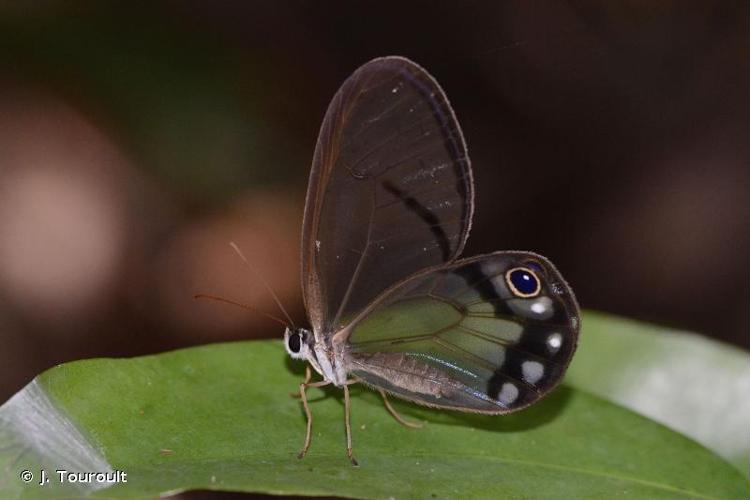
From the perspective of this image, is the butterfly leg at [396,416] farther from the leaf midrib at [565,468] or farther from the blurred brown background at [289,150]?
the blurred brown background at [289,150]

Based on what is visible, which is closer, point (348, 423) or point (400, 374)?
point (348, 423)

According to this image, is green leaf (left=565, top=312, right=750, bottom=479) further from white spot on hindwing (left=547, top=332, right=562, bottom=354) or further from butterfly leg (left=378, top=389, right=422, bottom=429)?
butterfly leg (left=378, top=389, right=422, bottom=429)

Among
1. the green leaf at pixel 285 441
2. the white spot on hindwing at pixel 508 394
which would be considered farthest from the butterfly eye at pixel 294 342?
the white spot on hindwing at pixel 508 394

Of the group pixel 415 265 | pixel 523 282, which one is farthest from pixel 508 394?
pixel 415 265

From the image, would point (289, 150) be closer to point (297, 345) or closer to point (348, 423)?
point (297, 345)

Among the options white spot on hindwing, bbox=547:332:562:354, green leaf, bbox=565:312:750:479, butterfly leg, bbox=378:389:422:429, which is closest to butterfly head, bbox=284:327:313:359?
butterfly leg, bbox=378:389:422:429

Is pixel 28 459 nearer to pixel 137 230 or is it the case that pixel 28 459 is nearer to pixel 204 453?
pixel 204 453
